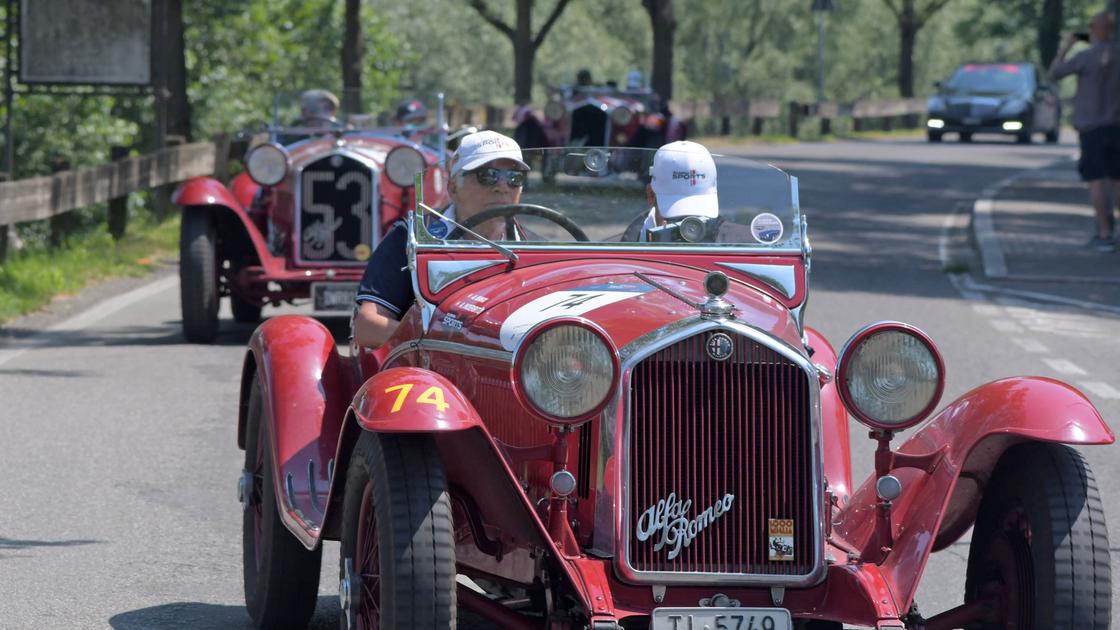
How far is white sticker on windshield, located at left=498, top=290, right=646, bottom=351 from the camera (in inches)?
187

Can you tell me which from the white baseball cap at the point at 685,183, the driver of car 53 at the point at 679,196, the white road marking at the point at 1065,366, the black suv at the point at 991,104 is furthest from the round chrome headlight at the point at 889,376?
Result: the black suv at the point at 991,104

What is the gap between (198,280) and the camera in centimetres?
1162

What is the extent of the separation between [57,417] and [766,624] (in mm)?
5669

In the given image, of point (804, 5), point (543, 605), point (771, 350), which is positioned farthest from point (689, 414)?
point (804, 5)

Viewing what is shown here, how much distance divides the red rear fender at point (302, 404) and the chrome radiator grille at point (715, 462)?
3.53 feet

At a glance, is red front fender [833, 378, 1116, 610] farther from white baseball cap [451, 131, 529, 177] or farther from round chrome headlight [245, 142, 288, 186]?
round chrome headlight [245, 142, 288, 186]

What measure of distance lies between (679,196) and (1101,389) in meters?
5.22

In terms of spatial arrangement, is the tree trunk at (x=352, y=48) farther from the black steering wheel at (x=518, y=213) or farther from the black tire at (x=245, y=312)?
the black steering wheel at (x=518, y=213)

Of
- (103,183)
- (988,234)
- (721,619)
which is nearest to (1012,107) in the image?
(988,234)

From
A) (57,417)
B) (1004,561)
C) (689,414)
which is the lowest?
(57,417)

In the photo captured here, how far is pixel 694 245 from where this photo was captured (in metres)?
5.56

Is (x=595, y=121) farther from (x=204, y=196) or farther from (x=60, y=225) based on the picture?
(x=204, y=196)

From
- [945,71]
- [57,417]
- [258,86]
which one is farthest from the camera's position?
[945,71]

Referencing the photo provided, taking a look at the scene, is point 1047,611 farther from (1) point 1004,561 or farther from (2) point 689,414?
(2) point 689,414
